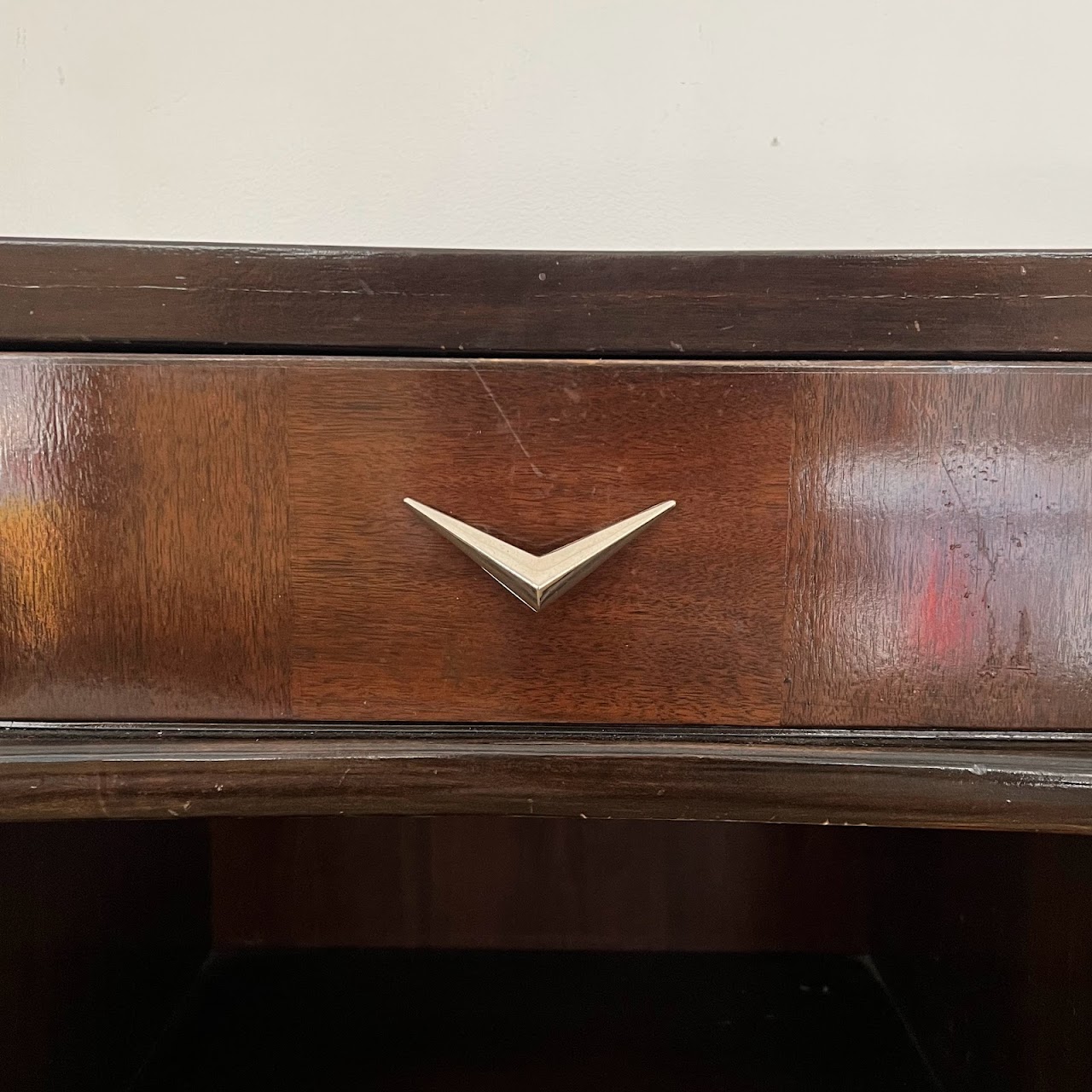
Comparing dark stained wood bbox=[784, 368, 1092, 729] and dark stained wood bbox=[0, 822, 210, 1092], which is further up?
dark stained wood bbox=[784, 368, 1092, 729]

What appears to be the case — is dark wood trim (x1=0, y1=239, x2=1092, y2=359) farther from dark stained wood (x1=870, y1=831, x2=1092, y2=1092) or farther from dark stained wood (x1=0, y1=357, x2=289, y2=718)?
dark stained wood (x1=870, y1=831, x2=1092, y2=1092)

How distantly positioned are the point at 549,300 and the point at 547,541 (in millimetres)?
84

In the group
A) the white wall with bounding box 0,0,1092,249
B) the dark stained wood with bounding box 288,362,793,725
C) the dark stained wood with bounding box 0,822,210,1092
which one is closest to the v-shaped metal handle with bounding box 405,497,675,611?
the dark stained wood with bounding box 288,362,793,725

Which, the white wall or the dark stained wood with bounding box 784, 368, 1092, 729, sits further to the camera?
the white wall

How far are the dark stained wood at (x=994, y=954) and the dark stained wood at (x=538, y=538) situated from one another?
207mm

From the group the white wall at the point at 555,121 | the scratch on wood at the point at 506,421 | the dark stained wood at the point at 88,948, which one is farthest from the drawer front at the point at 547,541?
the white wall at the point at 555,121

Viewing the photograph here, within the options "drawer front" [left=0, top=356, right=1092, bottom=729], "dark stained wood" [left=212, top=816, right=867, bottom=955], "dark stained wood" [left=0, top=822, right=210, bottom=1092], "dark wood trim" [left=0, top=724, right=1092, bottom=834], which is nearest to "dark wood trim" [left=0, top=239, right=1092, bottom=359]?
"drawer front" [left=0, top=356, right=1092, bottom=729]

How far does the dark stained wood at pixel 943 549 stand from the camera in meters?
0.31

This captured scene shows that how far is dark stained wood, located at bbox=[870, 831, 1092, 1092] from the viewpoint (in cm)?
40

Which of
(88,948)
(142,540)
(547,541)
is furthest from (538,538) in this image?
(88,948)

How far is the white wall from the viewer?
0.60 m

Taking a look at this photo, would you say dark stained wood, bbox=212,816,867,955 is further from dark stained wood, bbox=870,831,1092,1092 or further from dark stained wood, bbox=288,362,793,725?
dark stained wood, bbox=288,362,793,725

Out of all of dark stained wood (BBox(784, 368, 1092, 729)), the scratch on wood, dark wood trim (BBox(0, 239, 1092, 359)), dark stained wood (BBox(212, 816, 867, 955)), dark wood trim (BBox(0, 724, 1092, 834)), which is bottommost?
dark stained wood (BBox(212, 816, 867, 955))

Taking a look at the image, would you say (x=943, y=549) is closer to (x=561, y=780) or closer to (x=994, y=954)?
(x=561, y=780)
